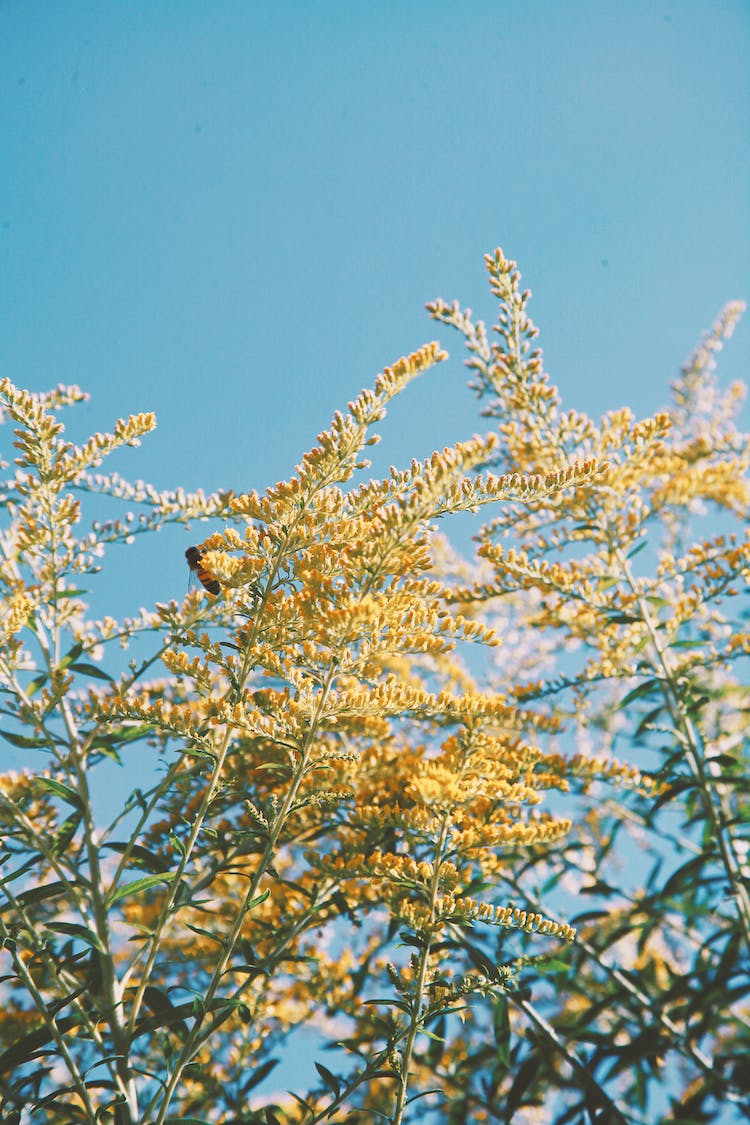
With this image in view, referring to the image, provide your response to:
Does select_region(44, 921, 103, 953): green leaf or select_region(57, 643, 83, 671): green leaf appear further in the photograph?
select_region(57, 643, 83, 671): green leaf

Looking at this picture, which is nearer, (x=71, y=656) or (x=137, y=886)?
(x=137, y=886)

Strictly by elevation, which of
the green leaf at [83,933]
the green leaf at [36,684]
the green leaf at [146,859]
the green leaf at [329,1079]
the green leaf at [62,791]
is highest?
the green leaf at [36,684]

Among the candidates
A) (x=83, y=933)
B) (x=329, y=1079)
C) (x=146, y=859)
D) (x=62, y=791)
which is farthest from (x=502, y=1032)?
(x=62, y=791)

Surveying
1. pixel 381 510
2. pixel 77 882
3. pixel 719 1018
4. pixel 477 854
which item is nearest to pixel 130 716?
pixel 77 882

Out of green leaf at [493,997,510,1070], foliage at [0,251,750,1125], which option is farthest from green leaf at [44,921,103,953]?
green leaf at [493,997,510,1070]

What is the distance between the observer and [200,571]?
2.55 m

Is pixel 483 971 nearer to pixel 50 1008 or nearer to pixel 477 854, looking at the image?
pixel 477 854

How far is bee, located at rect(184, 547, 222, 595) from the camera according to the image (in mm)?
2525

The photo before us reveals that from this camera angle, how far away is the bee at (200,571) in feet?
8.29

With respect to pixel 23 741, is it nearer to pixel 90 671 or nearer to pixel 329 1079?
pixel 90 671

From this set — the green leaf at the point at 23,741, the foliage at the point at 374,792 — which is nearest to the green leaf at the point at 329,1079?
the foliage at the point at 374,792

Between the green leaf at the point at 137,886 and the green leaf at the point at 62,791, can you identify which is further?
the green leaf at the point at 62,791

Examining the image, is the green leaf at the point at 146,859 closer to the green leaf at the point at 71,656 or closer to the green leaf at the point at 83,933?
the green leaf at the point at 83,933

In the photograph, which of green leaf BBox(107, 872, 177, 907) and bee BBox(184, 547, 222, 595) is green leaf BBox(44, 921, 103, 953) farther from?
bee BBox(184, 547, 222, 595)
